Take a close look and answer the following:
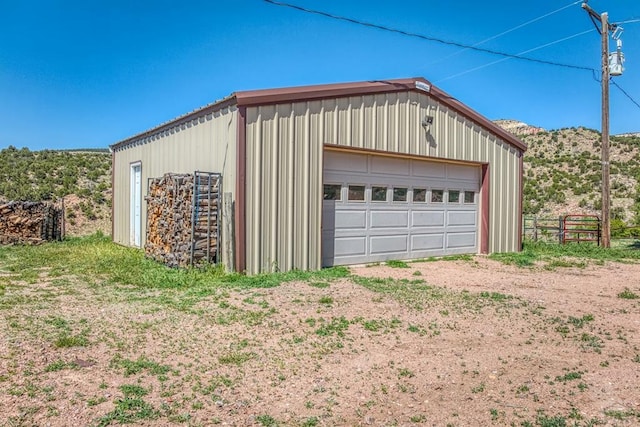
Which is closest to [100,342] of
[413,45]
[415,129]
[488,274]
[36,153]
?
[488,274]

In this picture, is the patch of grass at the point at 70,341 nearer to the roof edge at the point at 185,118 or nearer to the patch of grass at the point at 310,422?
the patch of grass at the point at 310,422

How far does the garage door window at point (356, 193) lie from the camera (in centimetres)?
966

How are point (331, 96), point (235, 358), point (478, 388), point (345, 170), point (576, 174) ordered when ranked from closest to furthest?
1. point (478, 388)
2. point (235, 358)
3. point (331, 96)
4. point (345, 170)
5. point (576, 174)

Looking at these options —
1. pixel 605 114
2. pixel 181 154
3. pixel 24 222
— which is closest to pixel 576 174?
pixel 605 114

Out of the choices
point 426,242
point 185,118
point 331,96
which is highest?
point 331,96

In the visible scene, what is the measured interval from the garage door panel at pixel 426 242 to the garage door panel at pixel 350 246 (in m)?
1.59

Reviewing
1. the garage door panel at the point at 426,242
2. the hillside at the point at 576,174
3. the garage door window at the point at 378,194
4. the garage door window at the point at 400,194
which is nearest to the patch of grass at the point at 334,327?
the garage door window at the point at 378,194

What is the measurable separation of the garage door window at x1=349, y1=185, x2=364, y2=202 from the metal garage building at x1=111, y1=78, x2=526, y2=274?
21 mm

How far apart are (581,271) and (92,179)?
25.2m

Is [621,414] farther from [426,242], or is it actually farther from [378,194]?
[426,242]

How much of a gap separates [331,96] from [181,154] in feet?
12.2

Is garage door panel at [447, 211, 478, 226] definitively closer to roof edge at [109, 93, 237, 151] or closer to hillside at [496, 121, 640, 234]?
roof edge at [109, 93, 237, 151]

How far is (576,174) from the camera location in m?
32.2

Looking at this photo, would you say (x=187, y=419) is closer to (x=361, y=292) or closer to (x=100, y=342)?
(x=100, y=342)
